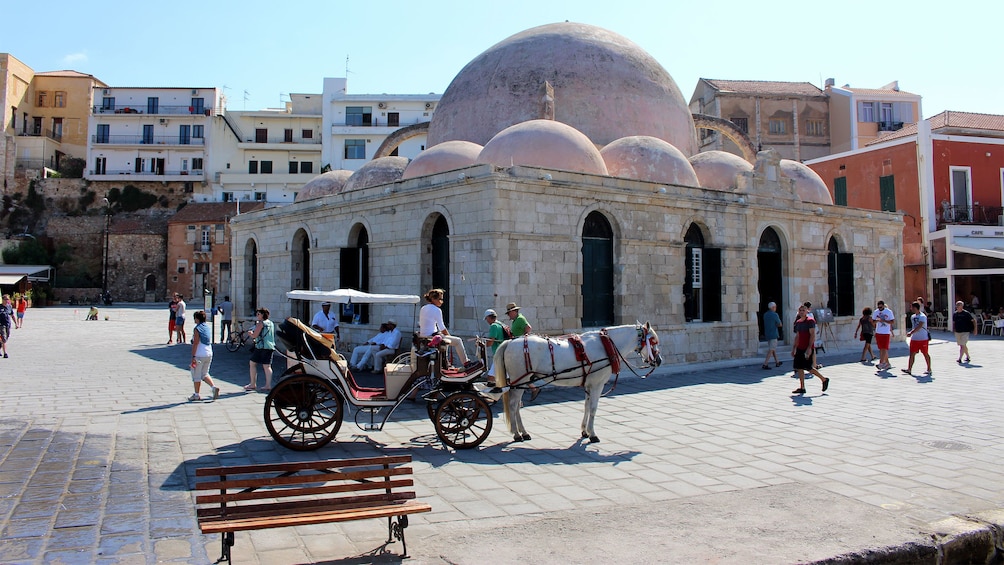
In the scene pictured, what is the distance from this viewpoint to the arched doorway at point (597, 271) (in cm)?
1305

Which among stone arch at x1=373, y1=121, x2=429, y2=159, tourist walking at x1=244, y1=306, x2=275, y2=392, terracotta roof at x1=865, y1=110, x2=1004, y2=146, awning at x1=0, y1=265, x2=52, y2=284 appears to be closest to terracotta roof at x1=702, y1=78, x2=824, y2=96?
terracotta roof at x1=865, y1=110, x2=1004, y2=146

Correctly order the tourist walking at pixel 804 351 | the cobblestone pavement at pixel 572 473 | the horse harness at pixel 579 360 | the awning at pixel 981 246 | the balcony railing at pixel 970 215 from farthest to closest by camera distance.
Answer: the balcony railing at pixel 970 215 < the awning at pixel 981 246 < the tourist walking at pixel 804 351 < the horse harness at pixel 579 360 < the cobblestone pavement at pixel 572 473

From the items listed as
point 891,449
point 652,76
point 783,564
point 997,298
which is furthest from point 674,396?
point 997,298

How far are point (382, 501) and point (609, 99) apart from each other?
45.8 ft

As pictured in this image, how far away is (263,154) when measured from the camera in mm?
50781

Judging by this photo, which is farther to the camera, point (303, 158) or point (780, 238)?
point (303, 158)

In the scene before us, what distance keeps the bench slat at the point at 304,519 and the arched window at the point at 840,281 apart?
1630cm

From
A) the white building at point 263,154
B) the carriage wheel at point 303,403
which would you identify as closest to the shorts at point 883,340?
the carriage wheel at point 303,403

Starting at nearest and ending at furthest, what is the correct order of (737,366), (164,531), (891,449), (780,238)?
(164,531)
(891,449)
(737,366)
(780,238)

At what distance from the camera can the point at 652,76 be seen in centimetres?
1758

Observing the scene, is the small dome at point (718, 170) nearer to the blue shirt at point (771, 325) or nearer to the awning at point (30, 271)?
the blue shirt at point (771, 325)

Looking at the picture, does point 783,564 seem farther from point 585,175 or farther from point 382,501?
point 585,175

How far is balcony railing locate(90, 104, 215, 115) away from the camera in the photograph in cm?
5188

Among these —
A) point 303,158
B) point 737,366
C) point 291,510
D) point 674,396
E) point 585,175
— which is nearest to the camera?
point 291,510
